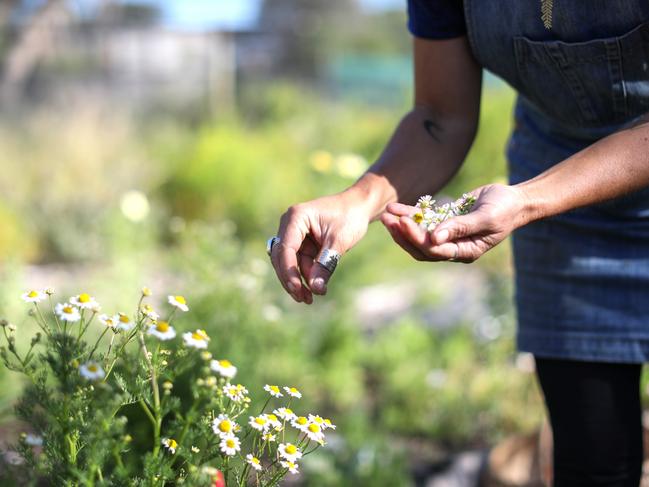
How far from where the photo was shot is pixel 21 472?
4.15 ft

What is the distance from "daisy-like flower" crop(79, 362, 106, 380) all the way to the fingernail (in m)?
0.40

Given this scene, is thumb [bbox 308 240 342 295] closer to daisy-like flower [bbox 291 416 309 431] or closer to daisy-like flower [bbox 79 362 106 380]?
daisy-like flower [bbox 291 416 309 431]

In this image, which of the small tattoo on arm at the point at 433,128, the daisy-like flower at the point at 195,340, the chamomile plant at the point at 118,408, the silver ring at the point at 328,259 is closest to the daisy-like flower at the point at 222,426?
the chamomile plant at the point at 118,408

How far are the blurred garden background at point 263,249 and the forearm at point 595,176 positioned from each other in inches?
37.7

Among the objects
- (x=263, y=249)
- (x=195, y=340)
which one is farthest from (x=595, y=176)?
(x=263, y=249)

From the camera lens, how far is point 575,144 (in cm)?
168

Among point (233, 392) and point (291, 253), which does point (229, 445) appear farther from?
point (291, 253)

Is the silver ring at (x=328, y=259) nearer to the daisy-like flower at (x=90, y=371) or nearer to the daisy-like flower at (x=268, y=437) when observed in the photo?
the daisy-like flower at (x=268, y=437)

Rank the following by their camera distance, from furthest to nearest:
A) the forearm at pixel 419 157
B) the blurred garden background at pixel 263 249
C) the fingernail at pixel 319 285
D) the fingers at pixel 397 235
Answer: the blurred garden background at pixel 263 249
the forearm at pixel 419 157
the fingernail at pixel 319 285
the fingers at pixel 397 235

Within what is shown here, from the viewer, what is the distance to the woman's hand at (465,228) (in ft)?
3.93

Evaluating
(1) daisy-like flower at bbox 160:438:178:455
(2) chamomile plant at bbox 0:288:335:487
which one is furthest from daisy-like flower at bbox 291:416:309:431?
(1) daisy-like flower at bbox 160:438:178:455

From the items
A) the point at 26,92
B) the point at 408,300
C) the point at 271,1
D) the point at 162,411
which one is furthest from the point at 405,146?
the point at 271,1

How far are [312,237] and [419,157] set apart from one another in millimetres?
364

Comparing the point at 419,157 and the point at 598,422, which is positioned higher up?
the point at 419,157
